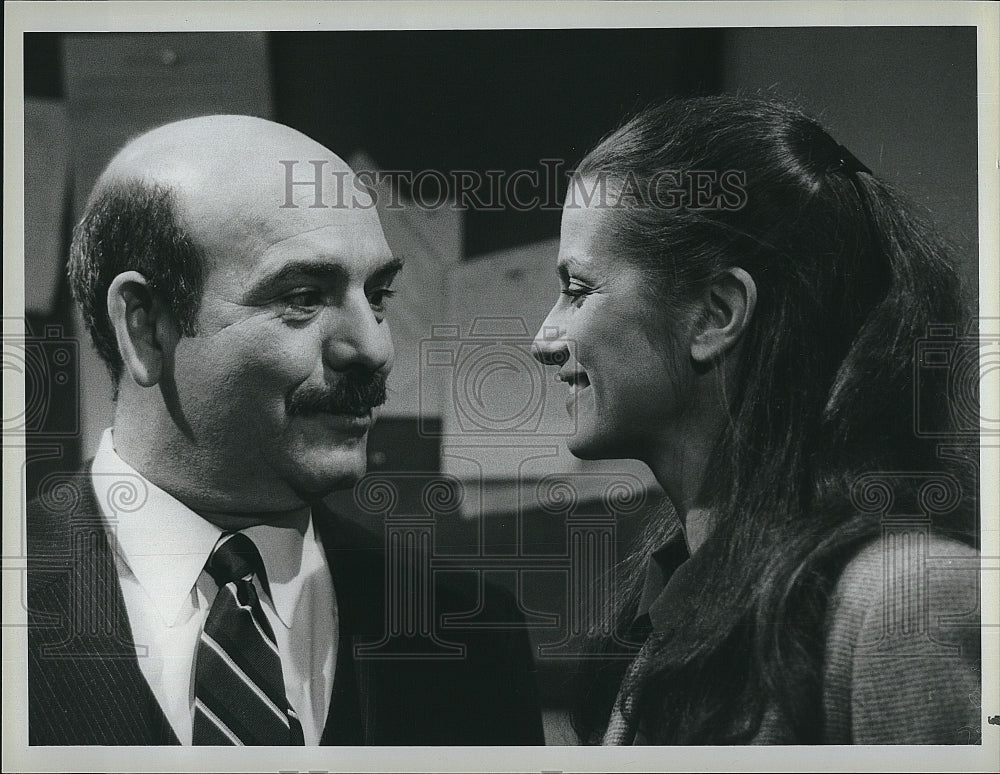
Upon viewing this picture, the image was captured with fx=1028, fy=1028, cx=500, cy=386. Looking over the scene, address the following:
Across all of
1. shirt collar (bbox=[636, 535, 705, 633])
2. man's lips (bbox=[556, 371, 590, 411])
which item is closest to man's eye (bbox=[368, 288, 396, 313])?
man's lips (bbox=[556, 371, 590, 411])

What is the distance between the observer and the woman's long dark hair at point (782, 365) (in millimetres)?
2768

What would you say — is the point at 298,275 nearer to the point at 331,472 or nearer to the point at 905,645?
the point at 331,472

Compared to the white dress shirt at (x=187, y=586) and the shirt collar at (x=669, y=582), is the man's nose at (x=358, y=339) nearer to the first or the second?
the white dress shirt at (x=187, y=586)

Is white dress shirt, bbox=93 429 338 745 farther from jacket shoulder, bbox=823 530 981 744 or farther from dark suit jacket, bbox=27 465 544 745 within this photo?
jacket shoulder, bbox=823 530 981 744

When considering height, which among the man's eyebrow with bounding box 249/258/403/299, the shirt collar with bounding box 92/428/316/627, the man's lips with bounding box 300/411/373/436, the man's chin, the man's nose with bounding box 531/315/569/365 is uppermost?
the man's eyebrow with bounding box 249/258/403/299

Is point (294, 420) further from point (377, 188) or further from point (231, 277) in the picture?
point (377, 188)

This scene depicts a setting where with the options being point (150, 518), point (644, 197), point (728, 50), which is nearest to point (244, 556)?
point (150, 518)

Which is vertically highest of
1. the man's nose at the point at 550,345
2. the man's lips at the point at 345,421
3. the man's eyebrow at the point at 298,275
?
the man's eyebrow at the point at 298,275

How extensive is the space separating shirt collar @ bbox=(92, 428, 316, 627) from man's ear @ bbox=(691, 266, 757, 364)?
1181 mm

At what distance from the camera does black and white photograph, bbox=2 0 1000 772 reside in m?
2.77

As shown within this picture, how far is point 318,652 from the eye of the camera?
284 cm

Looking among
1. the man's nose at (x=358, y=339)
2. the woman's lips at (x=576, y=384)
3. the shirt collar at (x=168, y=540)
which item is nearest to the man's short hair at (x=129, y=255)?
the shirt collar at (x=168, y=540)

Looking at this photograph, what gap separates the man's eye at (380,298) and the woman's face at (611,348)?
420 mm

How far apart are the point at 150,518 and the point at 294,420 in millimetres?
491
